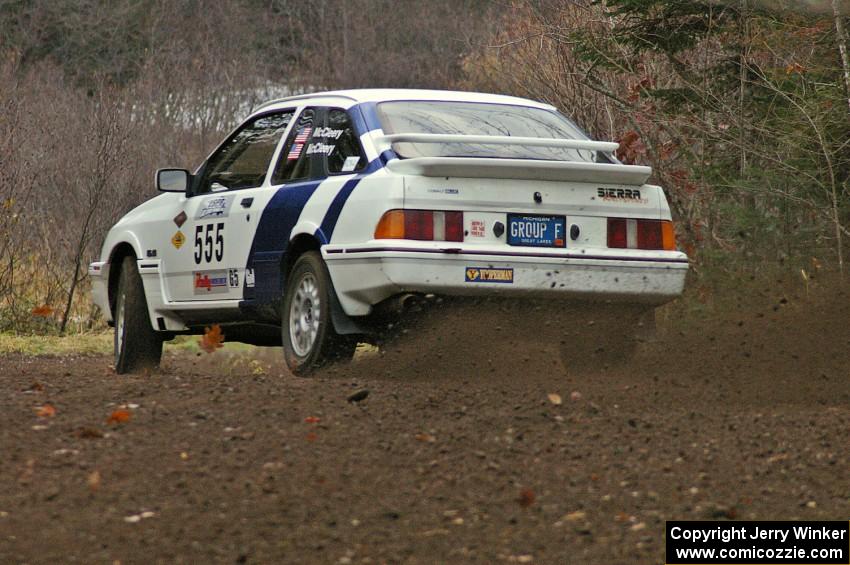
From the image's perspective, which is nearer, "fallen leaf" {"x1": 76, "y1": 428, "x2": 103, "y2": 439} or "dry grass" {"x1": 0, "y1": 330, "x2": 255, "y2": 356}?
"fallen leaf" {"x1": 76, "y1": 428, "x2": 103, "y2": 439}

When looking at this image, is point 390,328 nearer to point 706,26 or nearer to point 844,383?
point 844,383

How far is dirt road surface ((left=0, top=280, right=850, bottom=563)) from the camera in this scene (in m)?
5.00

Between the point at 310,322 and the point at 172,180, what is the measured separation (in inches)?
79.5

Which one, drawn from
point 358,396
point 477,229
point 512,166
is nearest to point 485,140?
point 512,166

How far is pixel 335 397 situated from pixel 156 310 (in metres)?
3.61

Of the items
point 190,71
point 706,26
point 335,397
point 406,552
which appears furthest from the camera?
point 190,71

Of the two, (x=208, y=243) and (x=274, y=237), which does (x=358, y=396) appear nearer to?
(x=274, y=237)

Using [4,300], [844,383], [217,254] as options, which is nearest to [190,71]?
[4,300]

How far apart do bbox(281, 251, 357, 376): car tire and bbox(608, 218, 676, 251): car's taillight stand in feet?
5.16

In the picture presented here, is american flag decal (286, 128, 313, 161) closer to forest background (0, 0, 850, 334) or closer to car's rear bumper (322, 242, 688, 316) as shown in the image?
car's rear bumper (322, 242, 688, 316)

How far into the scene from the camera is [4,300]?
52.6 ft

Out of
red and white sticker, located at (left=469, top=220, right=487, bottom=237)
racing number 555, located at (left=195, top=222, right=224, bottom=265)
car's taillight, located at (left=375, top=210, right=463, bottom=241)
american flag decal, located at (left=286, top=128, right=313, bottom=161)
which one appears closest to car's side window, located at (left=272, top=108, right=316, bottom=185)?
american flag decal, located at (left=286, top=128, right=313, bottom=161)

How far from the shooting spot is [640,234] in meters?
8.59

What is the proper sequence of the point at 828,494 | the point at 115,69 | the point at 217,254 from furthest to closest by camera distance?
the point at 115,69 < the point at 217,254 < the point at 828,494
